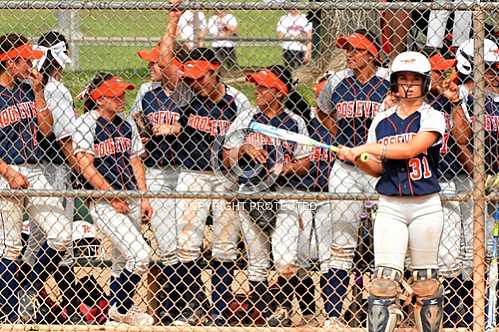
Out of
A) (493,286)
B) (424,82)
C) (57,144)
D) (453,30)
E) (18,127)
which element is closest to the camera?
(424,82)

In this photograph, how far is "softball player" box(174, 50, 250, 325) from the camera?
7.73m

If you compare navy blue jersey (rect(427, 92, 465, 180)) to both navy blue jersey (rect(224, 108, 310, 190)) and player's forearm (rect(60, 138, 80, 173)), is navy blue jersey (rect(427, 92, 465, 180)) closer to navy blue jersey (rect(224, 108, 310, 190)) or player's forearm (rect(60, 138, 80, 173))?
navy blue jersey (rect(224, 108, 310, 190))

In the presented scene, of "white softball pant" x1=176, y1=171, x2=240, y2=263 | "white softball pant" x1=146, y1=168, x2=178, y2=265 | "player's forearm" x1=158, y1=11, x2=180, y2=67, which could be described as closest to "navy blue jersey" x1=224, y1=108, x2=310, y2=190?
"white softball pant" x1=176, y1=171, x2=240, y2=263

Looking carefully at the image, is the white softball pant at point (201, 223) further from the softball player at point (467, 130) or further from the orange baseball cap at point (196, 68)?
the softball player at point (467, 130)

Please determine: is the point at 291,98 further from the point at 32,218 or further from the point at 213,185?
the point at 32,218

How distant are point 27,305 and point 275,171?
1.82 m

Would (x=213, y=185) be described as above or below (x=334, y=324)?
above

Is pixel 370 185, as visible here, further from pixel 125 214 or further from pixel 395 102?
pixel 125 214

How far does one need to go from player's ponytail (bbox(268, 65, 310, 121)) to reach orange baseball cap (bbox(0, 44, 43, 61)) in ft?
5.05

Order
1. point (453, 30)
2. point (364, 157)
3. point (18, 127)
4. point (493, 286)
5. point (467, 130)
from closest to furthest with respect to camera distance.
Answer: point (364, 157)
point (493, 286)
point (467, 130)
point (18, 127)
point (453, 30)

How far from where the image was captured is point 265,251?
7758 millimetres

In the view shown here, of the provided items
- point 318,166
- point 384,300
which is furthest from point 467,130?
point 384,300

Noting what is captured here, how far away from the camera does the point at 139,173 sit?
7.83 meters

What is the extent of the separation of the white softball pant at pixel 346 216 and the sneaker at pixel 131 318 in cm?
122
